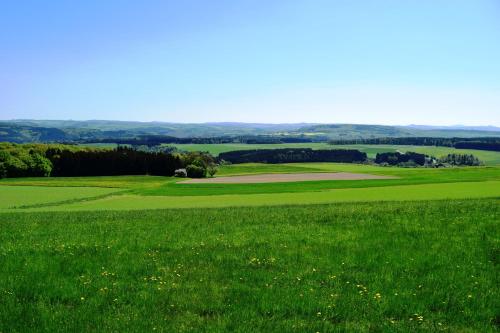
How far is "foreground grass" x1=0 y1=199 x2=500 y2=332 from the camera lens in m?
9.70

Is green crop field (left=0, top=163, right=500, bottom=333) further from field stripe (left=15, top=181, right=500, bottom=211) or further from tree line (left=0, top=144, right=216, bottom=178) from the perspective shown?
tree line (left=0, top=144, right=216, bottom=178)

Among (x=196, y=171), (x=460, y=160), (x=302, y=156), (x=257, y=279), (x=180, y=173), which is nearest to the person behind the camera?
(x=257, y=279)

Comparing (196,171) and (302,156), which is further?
(302,156)


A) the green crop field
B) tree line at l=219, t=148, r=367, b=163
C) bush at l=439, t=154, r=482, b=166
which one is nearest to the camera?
the green crop field

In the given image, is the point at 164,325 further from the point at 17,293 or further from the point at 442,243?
the point at 442,243

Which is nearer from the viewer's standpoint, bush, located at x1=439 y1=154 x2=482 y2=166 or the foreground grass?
the foreground grass

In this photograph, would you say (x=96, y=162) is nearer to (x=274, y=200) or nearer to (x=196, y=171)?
(x=196, y=171)

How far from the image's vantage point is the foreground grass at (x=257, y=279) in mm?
9703

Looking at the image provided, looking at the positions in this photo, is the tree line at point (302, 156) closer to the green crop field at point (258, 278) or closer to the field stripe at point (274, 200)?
the field stripe at point (274, 200)

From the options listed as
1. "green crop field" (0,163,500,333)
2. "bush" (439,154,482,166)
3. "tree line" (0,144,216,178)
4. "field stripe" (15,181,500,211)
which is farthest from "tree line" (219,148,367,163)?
"green crop field" (0,163,500,333)

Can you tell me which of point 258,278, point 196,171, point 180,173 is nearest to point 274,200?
point 258,278

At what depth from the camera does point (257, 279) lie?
12.3 metres

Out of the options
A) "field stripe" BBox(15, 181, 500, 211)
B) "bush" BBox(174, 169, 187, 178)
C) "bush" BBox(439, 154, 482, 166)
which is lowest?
"bush" BBox(174, 169, 187, 178)

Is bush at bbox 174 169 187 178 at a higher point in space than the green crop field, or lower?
lower
